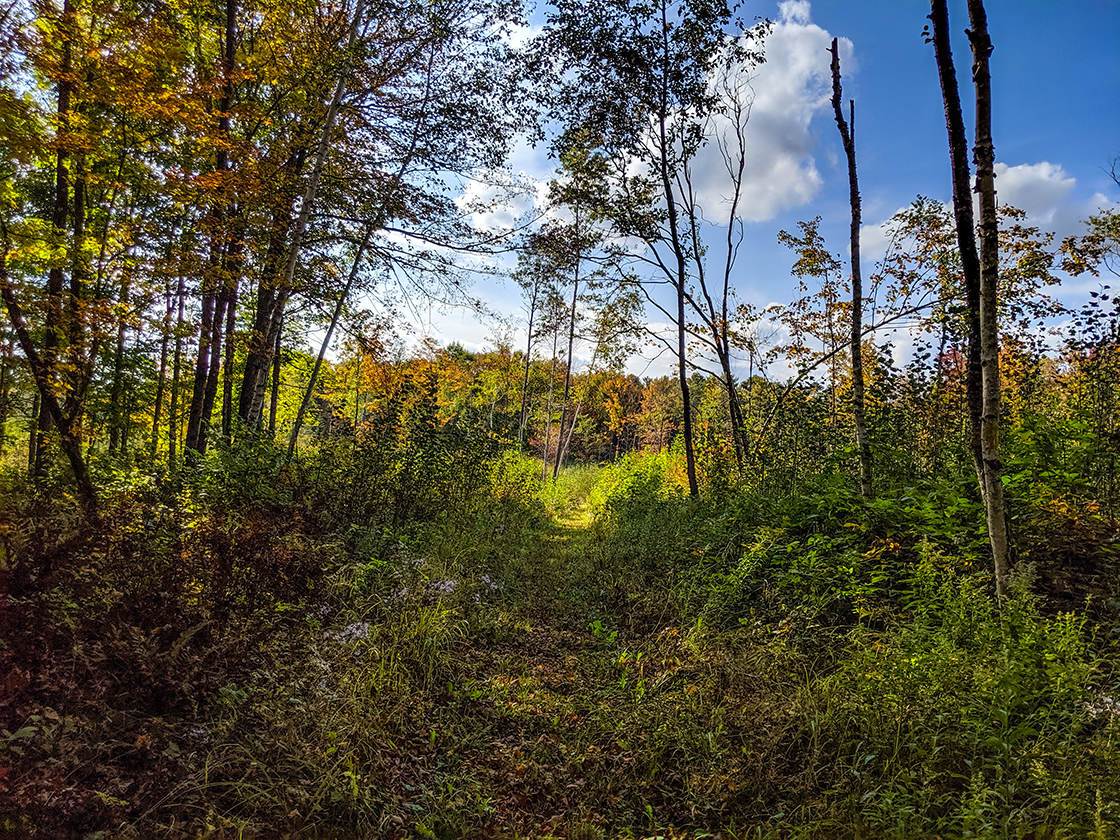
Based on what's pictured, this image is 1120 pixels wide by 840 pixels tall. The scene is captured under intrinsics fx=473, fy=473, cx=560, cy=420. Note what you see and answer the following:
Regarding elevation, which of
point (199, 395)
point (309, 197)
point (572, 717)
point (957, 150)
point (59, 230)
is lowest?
point (572, 717)

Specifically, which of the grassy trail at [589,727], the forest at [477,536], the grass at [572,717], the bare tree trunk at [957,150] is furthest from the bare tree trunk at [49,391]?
the bare tree trunk at [957,150]

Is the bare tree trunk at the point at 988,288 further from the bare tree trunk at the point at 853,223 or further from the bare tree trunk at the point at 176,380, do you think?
the bare tree trunk at the point at 176,380

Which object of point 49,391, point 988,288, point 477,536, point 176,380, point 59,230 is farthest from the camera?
point 176,380

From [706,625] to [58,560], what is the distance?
15.6 feet

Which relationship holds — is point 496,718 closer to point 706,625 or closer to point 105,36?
point 706,625

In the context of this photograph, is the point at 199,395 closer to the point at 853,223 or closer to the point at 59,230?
the point at 59,230

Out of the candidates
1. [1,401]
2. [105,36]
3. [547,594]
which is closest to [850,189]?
[547,594]

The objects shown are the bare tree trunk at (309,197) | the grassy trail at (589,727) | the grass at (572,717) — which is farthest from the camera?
the bare tree trunk at (309,197)

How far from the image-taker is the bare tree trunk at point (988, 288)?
3398 millimetres

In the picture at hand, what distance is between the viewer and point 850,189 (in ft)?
22.9

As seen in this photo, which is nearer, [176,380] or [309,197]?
[309,197]

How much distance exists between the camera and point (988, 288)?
347 cm

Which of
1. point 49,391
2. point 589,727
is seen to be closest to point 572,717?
point 589,727

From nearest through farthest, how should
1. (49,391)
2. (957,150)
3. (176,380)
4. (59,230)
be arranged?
(957,150) < (49,391) < (59,230) < (176,380)
